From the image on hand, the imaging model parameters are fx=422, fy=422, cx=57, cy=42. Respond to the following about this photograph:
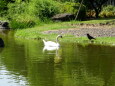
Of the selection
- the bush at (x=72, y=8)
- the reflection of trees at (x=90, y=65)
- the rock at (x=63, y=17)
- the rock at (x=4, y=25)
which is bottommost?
the rock at (x=4, y=25)

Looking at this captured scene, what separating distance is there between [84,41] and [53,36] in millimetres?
4401

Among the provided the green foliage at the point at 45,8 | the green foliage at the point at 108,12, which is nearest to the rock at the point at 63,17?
the green foliage at the point at 45,8

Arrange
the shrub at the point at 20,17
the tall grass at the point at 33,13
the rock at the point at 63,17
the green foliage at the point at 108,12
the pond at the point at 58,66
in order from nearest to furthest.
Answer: the pond at the point at 58,66, the shrub at the point at 20,17, the tall grass at the point at 33,13, the rock at the point at 63,17, the green foliage at the point at 108,12

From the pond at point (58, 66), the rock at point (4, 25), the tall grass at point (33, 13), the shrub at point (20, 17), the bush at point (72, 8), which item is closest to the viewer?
the pond at point (58, 66)

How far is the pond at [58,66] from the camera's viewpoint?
15.2 metres

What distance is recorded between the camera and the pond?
15.2 m

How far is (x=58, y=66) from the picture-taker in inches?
733

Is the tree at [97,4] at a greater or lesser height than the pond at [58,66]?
greater

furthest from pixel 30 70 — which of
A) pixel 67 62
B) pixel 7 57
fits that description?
pixel 7 57

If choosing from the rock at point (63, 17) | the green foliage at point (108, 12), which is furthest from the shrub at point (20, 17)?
the green foliage at point (108, 12)

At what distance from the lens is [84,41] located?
2930 centimetres

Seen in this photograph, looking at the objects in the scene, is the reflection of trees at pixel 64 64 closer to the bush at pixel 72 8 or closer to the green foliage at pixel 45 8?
the green foliage at pixel 45 8

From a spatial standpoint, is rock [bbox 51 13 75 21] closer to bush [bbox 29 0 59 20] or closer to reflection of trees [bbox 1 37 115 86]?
bush [bbox 29 0 59 20]

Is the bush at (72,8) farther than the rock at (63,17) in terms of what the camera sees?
Yes
